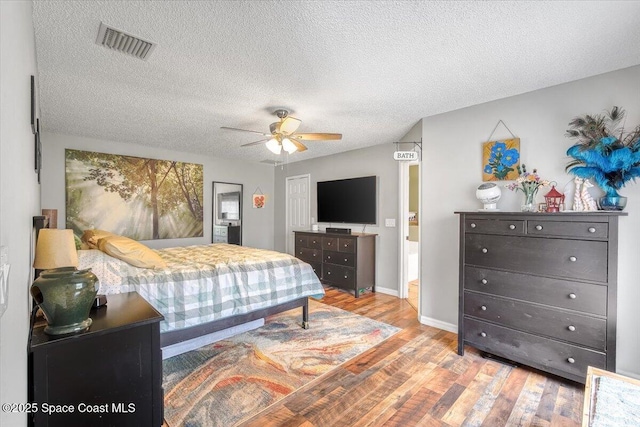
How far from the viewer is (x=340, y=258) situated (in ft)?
15.3

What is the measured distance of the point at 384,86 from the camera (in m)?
2.48

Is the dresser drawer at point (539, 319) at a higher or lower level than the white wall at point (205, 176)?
lower

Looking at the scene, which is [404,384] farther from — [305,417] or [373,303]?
[373,303]

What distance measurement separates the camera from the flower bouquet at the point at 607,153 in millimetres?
2098

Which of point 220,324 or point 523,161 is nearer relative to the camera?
point 220,324

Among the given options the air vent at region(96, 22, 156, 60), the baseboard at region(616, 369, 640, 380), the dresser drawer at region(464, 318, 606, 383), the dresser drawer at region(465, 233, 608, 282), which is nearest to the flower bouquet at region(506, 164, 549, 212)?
the dresser drawer at region(465, 233, 608, 282)

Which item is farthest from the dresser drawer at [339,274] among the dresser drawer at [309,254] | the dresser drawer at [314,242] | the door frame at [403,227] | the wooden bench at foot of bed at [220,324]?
the wooden bench at foot of bed at [220,324]

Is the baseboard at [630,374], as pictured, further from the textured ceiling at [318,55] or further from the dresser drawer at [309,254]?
the dresser drawer at [309,254]

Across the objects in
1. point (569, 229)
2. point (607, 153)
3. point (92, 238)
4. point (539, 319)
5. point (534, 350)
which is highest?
point (607, 153)

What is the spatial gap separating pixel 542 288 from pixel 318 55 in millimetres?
2412

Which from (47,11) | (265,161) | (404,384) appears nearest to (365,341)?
(404,384)

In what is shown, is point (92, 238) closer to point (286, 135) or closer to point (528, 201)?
point (286, 135)

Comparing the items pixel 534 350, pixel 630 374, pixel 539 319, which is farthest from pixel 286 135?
pixel 630 374

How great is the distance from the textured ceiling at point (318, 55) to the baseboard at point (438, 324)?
2.32 meters
